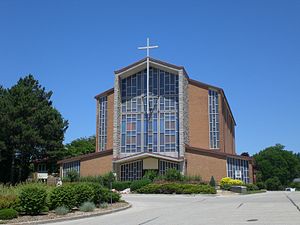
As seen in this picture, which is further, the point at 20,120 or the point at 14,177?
the point at 14,177

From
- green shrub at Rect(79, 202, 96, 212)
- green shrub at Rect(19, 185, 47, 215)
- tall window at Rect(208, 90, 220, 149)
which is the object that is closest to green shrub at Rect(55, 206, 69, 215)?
green shrub at Rect(19, 185, 47, 215)

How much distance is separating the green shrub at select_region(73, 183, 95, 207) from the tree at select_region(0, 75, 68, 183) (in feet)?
112

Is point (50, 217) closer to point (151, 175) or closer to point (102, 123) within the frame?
point (151, 175)

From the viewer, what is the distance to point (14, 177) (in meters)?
59.7

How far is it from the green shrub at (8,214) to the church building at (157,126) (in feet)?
113

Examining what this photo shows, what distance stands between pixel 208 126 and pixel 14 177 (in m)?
27.5

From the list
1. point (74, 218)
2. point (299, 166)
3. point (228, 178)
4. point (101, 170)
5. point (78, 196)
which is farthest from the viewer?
point (299, 166)

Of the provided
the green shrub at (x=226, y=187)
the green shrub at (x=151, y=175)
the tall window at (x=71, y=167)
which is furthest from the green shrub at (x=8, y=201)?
the tall window at (x=71, y=167)

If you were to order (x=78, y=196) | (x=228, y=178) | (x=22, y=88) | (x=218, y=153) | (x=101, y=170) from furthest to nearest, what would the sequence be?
(x=22, y=88), (x=101, y=170), (x=218, y=153), (x=228, y=178), (x=78, y=196)

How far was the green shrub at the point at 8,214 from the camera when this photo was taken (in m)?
17.6

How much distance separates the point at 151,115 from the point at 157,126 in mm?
1627

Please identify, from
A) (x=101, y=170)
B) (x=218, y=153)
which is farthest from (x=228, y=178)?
(x=101, y=170)

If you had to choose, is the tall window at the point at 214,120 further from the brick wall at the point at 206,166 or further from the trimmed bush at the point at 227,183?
the trimmed bush at the point at 227,183

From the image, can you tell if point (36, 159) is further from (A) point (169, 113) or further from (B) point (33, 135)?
(A) point (169, 113)
